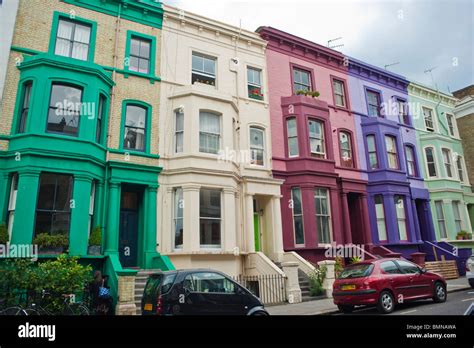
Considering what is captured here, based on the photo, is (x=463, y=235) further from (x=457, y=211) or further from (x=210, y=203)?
(x=210, y=203)

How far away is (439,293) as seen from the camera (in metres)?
7.91

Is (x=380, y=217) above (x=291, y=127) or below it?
below

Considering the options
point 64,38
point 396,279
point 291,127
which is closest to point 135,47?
point 64,38

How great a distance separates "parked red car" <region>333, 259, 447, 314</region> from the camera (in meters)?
7.26

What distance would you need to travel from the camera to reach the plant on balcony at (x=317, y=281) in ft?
36.2

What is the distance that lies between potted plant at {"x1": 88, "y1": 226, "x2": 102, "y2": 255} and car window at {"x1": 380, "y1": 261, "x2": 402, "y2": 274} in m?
8.30

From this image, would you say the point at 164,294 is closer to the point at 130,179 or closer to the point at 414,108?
the point at 130,179

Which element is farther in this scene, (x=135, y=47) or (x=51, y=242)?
(x=135, y=47)

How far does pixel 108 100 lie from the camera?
11.4 meters

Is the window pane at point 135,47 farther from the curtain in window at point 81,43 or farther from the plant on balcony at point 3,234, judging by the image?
the plant on balcony at point 3,234

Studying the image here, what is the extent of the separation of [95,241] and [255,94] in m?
9.55

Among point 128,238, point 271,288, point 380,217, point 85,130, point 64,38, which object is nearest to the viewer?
point 85,130

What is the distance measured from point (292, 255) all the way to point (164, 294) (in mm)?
7889

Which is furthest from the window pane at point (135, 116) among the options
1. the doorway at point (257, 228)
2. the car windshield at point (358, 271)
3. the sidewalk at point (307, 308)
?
the car windshield at point (358, 271)
